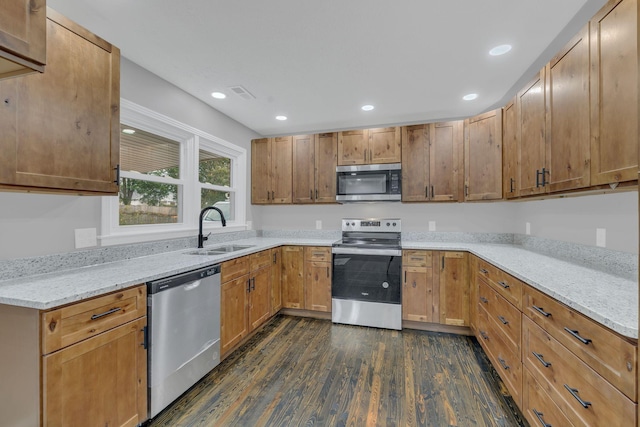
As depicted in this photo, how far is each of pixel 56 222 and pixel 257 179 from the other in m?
2.47

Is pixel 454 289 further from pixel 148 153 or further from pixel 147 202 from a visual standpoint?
pixel 148 153

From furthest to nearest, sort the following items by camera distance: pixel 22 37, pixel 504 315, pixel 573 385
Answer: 1. pixel 504 315
2. pixel 573 385
3. pixel 22 37

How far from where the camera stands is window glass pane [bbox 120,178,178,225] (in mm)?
2418

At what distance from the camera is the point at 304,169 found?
12.8ft

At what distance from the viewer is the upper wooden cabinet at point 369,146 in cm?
358

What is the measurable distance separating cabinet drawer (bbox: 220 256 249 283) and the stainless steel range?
1.12 metres

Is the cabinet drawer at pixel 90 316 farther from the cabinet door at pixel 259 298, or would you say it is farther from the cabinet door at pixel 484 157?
the cabinet door at pixel 484 157

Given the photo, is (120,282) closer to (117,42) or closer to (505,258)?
(117,42)

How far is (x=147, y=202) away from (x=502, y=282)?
10.2 feet

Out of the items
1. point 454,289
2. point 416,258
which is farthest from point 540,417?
point 416,258

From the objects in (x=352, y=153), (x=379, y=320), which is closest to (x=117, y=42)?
(x=352, y=153)

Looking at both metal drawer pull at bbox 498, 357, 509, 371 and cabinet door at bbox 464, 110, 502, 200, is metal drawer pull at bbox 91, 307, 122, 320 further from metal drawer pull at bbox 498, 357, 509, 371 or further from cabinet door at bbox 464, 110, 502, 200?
cabinet door at bbox 464, 110, 502, 200

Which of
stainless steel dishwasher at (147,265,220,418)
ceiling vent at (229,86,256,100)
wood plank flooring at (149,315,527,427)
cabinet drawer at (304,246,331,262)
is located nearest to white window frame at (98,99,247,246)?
ceiling vent at (229,86,256,100)

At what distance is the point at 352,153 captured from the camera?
372cm
